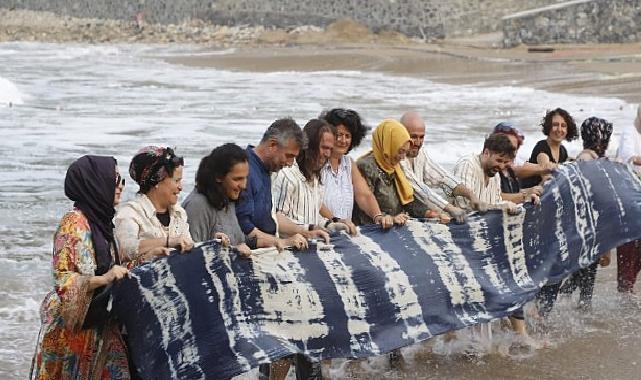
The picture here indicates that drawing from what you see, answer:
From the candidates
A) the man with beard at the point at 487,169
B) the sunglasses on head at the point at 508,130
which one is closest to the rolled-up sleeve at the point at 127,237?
the man with beard at the point at 487,169

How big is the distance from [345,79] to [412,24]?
1381 centimetres

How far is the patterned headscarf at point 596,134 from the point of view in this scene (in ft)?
22.5

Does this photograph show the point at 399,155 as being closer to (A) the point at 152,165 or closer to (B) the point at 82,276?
(A) the point at 152,165

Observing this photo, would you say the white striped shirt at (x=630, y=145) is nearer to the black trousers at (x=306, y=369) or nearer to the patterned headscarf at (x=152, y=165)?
the black trousers at (x=306, y=369)

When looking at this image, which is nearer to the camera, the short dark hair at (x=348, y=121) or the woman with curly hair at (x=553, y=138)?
the short dark hair at (x=348, y=121)

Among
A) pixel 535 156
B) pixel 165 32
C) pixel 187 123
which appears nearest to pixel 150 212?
pixel 535 156

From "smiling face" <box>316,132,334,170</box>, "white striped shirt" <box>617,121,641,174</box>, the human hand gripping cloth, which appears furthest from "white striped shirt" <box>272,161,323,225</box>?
"white striped shirt" <box>617,121,641,174</box>

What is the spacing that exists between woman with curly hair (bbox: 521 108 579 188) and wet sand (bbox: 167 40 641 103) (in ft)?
38.5

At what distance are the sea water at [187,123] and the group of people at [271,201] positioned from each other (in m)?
0.50

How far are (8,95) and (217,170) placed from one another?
17.2 m

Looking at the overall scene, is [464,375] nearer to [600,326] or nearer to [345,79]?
[600,326]

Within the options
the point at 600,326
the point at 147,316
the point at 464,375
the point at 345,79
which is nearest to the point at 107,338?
the point at 147,316

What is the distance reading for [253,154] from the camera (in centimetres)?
516

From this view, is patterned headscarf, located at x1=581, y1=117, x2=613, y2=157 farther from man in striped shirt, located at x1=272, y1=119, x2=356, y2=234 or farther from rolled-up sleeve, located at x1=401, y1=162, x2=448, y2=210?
man in striped shirt, located at x1=272, y1=119, x2=356, y2=234
